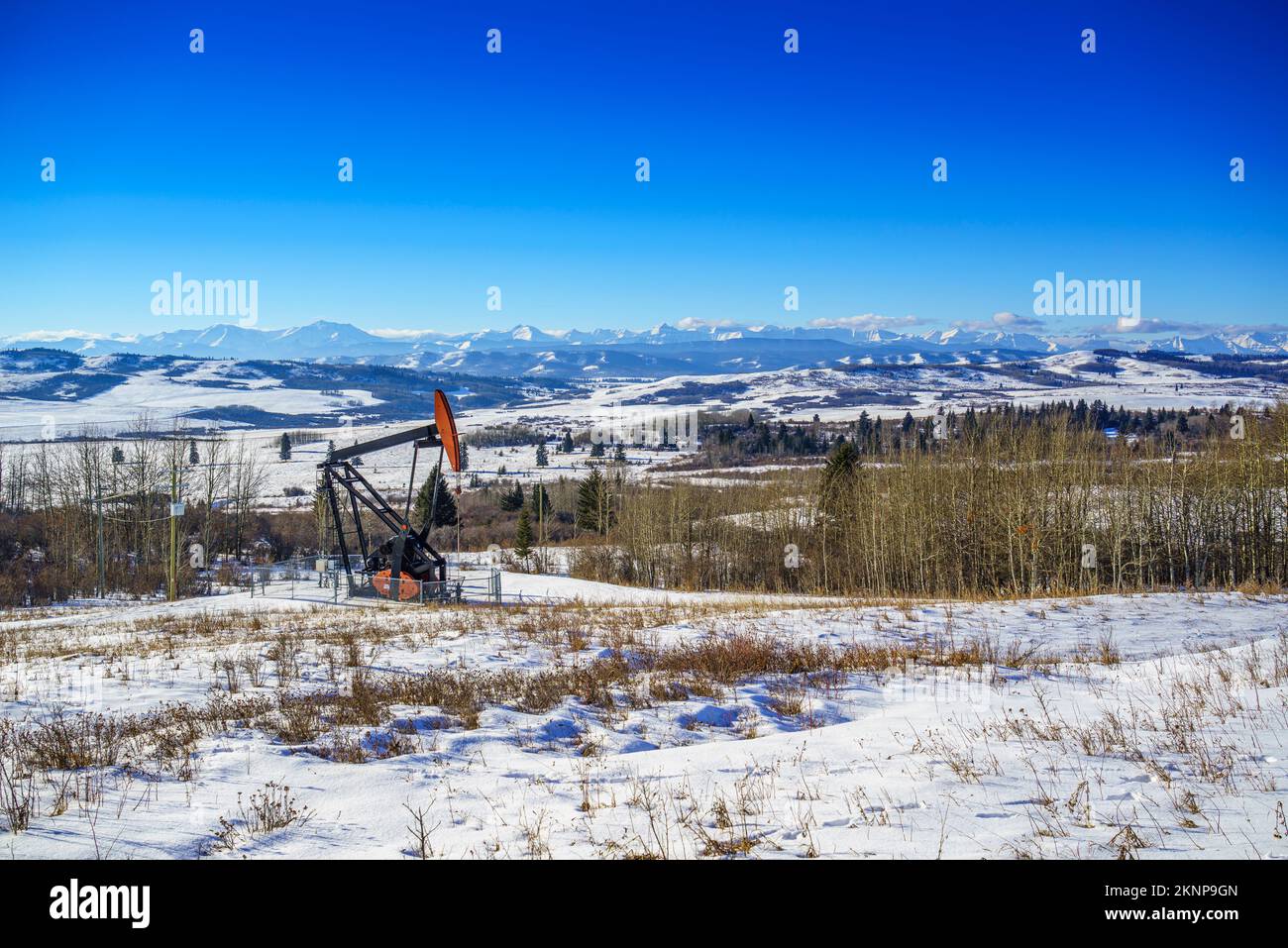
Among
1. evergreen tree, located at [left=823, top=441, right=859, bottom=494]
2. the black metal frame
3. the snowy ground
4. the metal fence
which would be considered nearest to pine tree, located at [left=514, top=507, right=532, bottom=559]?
the metal fence

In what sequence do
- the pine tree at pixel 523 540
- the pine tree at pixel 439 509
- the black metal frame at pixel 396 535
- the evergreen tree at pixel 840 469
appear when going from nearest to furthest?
the black metal frame at pixel 396 535, the evergreen tree at pixel 840 469, the pine tree at pixel 523 540, the pine tree at pixel 439 509

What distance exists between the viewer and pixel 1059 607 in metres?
19.6

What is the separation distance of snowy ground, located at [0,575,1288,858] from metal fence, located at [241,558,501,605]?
976cm

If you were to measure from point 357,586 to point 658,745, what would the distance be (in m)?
21.4

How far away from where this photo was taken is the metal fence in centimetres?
2581

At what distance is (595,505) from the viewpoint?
214 feet

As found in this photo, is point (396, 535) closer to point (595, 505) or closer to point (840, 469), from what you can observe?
point (840, 469)

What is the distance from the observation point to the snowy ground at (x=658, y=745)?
5.48 meters

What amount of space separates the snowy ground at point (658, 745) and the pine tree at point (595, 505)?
45234 millimetres

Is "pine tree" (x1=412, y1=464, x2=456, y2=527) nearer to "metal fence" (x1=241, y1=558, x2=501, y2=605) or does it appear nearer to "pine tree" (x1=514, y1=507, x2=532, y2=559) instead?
"pine tree" (x1=514, y1=507, x2=532, y2=559)

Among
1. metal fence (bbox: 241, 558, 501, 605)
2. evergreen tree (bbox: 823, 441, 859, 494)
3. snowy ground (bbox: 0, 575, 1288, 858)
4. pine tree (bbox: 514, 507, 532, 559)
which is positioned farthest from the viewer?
pine tree (bbox: 514, 507, 532, 559)

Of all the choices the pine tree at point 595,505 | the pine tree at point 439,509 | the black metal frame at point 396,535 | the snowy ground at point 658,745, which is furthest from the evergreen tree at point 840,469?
the snowy ground at point 658,745

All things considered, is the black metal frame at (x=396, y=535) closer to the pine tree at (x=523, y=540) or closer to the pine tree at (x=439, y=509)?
the pine tree at (x=439, y=509)
